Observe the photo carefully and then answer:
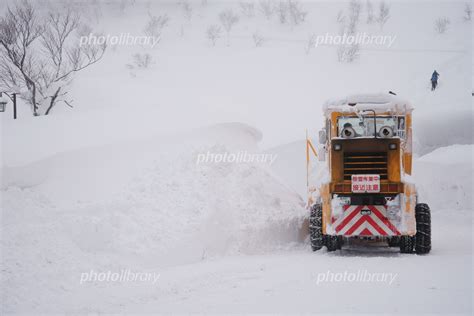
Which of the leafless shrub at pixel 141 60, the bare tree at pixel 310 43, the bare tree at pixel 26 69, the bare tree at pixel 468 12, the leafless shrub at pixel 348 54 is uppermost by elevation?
the bare tree at pixel 468 12

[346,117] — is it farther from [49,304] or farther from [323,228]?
[49,304]

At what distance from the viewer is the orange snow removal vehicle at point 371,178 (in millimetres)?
10938

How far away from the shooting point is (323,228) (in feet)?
37.9

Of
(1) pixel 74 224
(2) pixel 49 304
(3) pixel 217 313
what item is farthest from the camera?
(1) pixel 74 224

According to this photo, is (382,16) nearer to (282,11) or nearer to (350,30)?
(350,30)

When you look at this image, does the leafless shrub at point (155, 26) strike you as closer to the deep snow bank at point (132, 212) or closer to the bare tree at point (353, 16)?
the bare tree at point (353, 16)

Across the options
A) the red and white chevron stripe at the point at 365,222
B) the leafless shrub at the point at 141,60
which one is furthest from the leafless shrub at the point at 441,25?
the red and white chevron stripe at the point at 365,222

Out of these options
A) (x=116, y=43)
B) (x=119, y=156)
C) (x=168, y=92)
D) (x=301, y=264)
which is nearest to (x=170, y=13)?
(x=116, y=43)

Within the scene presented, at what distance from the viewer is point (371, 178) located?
10836mm

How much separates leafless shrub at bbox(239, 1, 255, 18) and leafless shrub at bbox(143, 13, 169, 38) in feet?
31.4

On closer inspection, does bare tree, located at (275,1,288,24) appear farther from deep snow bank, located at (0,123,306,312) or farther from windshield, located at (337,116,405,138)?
windshield, located at (337,116,405,138)

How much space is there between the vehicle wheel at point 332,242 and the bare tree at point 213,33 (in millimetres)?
45256

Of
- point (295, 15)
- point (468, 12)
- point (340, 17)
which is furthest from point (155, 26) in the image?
point (468, 12)

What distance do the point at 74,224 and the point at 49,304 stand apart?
2.43 m
